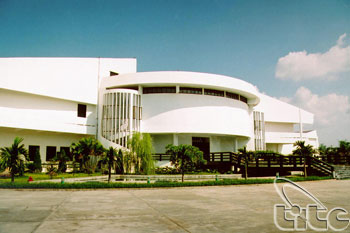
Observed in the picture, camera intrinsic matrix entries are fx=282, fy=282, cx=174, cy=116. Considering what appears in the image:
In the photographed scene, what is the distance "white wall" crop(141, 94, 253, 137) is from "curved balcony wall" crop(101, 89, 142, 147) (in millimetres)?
997

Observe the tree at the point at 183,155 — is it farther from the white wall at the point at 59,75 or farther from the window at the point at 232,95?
the white wall at the point at 59,75

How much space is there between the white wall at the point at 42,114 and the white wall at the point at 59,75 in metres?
1.13

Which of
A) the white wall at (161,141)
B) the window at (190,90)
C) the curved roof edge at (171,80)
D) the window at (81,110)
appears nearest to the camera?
the curved roof edge at (171,80)

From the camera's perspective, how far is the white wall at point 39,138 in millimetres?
24469

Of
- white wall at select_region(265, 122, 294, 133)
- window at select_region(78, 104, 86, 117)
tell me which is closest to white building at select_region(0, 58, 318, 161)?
window at select_region(78, 104, 86, 117)

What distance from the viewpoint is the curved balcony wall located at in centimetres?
2714

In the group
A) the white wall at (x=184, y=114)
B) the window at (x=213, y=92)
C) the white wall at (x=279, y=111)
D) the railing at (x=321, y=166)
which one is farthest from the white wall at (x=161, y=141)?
the white wall at (x=279, y=111)

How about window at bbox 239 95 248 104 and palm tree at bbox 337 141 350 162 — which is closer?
palm tree at bbox 337 141 350 162

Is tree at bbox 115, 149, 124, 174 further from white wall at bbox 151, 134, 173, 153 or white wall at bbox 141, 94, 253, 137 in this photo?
white wall at bbox 151, 134, 173, 153

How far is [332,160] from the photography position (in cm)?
2698

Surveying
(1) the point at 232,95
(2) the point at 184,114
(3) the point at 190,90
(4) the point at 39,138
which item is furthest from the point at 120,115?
(1) the point at 232,95

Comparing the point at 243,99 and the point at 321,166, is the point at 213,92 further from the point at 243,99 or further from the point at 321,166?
the point at 321,166

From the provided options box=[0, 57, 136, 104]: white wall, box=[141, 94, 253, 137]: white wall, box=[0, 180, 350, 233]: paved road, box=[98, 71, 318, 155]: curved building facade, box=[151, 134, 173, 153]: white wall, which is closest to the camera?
box=[0, 180, 350, 233]: paved road

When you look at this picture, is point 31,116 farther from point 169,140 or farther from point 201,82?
point 201,82
